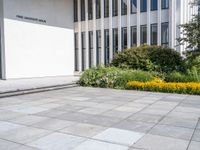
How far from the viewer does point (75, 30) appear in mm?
24422

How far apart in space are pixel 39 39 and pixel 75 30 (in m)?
5.44

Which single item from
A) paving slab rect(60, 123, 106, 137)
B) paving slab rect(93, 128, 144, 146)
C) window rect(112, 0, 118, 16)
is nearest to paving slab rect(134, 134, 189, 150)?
paving slab rect(93, 128, 144, 146)

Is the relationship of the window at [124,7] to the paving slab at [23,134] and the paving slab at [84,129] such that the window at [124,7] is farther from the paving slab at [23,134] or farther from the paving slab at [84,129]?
the paving slab at [23,134]

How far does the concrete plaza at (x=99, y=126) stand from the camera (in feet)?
14.9

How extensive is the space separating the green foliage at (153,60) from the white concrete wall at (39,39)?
22.6 feet

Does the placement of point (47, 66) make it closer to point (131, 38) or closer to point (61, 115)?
point (131, 38)

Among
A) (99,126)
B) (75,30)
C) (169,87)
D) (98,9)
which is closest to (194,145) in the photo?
(99,126)

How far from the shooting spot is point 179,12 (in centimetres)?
1964

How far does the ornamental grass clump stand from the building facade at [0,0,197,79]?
8.89 m

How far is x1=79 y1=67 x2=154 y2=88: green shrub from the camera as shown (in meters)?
13.5

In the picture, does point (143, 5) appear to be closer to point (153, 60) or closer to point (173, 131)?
point (153, 60)

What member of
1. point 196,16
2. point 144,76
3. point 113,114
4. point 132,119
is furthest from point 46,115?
point 196,16

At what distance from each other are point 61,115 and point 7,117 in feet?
4.49

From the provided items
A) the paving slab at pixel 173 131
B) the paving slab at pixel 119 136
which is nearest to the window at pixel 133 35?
the paving slab at pixel 173 131
